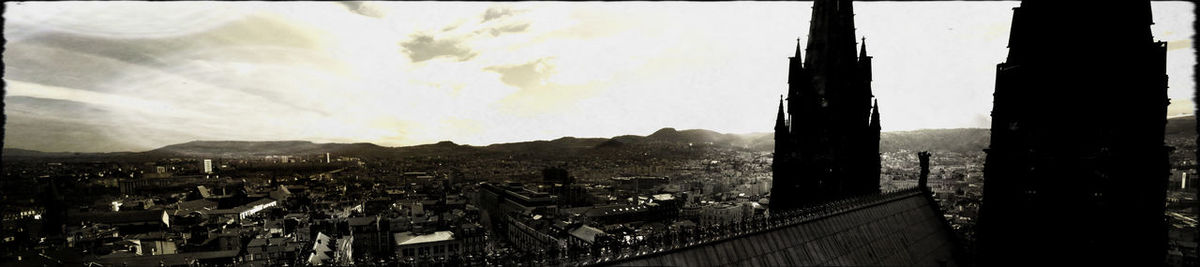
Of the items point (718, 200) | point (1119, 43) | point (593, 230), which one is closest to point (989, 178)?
point (1119, 43)

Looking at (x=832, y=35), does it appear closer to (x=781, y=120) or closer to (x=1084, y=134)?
(x=781, y=120)

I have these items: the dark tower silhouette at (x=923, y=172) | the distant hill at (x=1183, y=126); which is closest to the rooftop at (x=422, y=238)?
the dark tower silhouette at (x=923, y=172)

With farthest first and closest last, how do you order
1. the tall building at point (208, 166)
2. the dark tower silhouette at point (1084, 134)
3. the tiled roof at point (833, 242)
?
the tall building at point (208, 166) → the dark tower silhouette at point (1084, 134) → the tiled roof at point (833, 242)

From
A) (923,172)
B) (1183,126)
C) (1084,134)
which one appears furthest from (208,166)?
(1183,126)

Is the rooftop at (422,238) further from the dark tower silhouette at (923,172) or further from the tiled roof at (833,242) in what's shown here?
the tiled roof at (833,242)

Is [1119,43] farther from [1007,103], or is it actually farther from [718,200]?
[718,200]

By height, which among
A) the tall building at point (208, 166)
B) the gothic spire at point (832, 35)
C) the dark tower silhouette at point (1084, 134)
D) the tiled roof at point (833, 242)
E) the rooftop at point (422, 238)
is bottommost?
the rooftop at point (422, 238)

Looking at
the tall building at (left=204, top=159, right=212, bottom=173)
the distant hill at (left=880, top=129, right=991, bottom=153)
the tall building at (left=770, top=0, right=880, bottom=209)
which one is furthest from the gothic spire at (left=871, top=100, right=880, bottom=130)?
the tall building at (left=204, top=159, right=212, bottom=173)

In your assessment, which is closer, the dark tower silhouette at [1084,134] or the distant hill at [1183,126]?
the dark tower silhouette at [1084,134]
